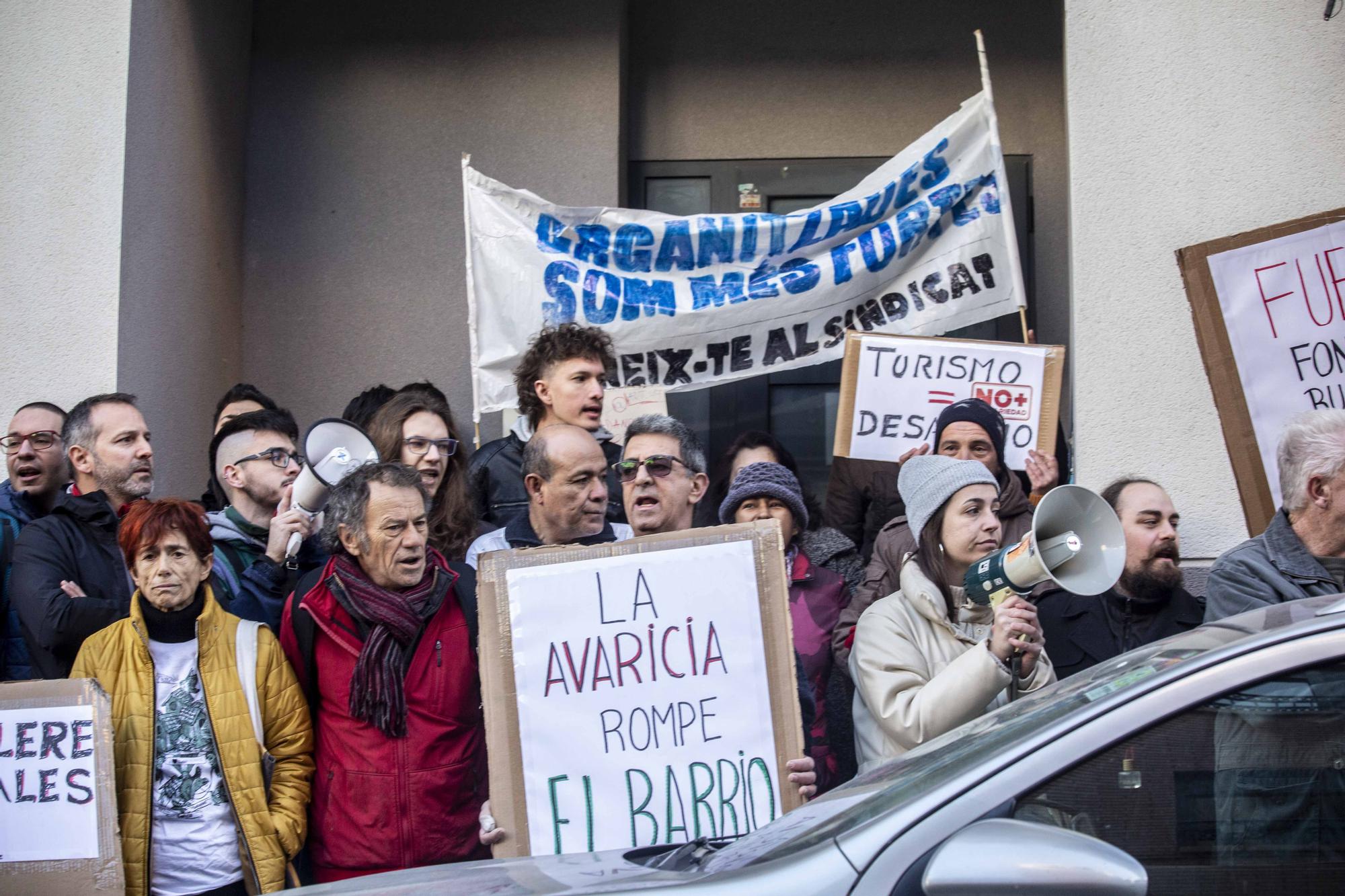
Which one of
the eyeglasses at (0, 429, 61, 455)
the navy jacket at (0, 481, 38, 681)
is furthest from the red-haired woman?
the eyeglasses at (0, 429, 61, 455)

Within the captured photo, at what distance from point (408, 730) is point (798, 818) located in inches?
62.6

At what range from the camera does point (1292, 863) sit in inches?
82.9

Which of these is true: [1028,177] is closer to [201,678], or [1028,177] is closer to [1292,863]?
[201,678]

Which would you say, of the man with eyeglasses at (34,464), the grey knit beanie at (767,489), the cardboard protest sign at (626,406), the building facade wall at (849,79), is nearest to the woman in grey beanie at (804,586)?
the grey knit beanie at (767,489)

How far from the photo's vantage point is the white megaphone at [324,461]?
175 inches

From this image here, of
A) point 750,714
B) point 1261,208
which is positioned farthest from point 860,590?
point 1261,208

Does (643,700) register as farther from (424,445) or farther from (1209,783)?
(424,445)

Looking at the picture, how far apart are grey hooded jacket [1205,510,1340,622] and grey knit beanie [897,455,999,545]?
0.68 metres

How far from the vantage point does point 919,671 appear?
357 cm

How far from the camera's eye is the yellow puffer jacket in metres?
3.67

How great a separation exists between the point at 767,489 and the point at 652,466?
0.39 metres

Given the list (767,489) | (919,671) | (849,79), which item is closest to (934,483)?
(919,671)

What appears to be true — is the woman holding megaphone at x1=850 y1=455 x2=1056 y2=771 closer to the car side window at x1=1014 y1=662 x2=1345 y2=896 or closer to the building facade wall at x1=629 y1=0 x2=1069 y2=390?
the car side window at x1=1014 y1=662 x2=1345 y2=896

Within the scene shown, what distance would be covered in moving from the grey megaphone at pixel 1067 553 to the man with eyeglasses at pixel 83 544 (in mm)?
2431
